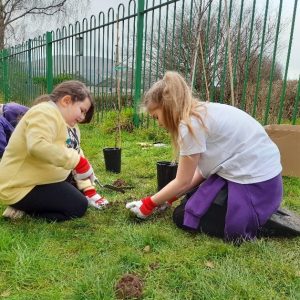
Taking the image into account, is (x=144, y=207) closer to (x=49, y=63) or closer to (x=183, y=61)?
(x=183, y=61)

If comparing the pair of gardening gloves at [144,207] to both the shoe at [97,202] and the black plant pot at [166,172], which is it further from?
the black plant pot at [166,172]

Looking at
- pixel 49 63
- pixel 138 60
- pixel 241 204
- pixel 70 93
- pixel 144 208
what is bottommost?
Result: pixel 144 208

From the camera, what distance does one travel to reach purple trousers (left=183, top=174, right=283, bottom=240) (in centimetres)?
207

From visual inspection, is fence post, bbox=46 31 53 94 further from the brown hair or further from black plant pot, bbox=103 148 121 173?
the brown hair

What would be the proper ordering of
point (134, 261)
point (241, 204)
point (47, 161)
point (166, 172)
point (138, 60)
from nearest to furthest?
1. point (134, 261)
2. point (241, 204)
3. point (47, 161)
4. point (166, 172)
5. point (138, 60)

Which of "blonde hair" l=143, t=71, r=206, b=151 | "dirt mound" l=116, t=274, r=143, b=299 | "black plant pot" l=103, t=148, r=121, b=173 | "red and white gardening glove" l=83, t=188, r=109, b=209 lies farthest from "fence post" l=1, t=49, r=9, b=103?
"dirt mound" l=116, t=274, r=143, b=299

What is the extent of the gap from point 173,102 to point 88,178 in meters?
0.87

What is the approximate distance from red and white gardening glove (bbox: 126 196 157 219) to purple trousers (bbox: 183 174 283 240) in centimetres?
23

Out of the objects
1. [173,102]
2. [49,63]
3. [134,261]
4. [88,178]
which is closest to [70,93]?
[88,178]

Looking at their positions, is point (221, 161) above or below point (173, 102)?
below

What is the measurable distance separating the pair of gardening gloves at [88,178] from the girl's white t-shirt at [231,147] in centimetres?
69

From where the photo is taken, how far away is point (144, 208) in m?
2.33

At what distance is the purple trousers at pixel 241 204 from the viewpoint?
6.80 ft

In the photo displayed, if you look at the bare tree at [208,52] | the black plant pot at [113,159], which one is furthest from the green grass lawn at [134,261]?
the bare tree at [208,52]
